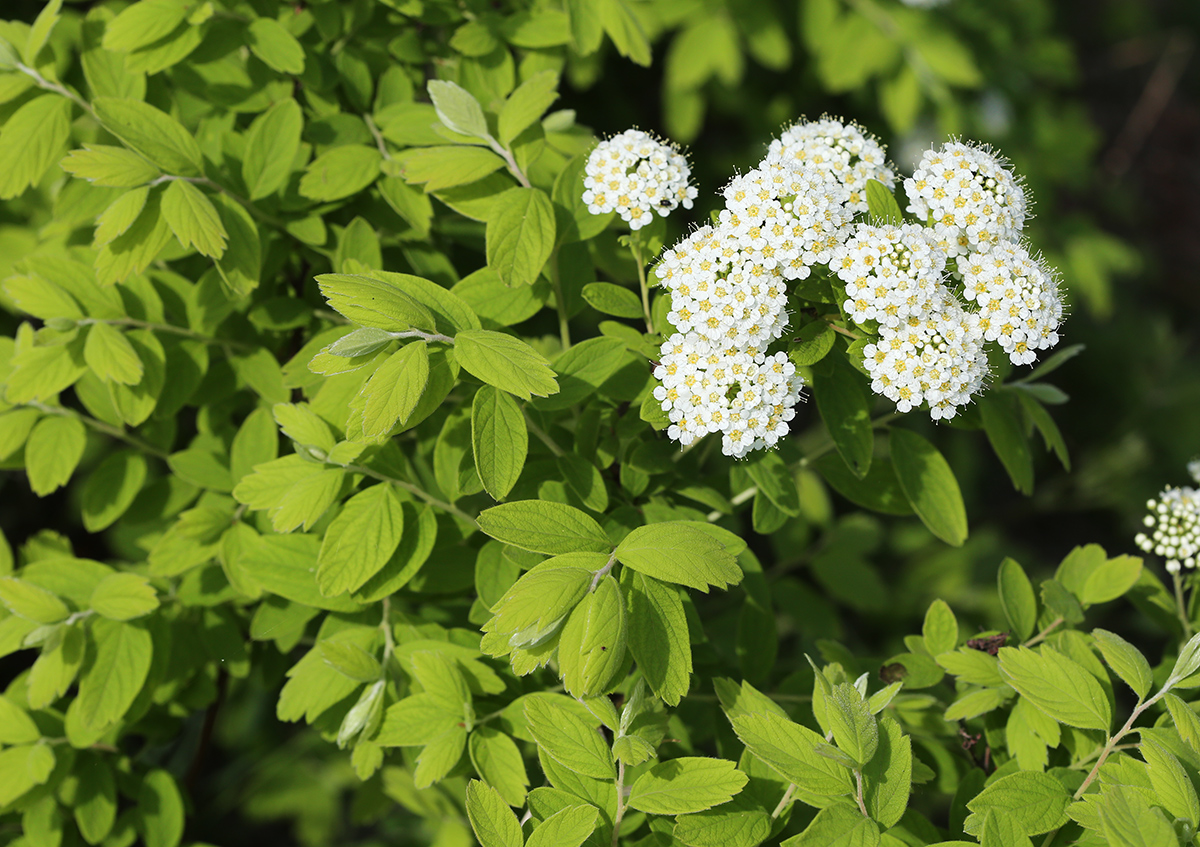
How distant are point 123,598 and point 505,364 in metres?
0.94

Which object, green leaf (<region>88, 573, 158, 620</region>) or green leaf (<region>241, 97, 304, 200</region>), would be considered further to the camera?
green leaf (<region>241, 97, 304, 200</region>)

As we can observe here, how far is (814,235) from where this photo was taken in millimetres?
1359

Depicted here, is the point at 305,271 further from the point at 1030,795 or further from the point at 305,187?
the point at 1030,795

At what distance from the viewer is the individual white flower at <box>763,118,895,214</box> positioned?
1.55 m

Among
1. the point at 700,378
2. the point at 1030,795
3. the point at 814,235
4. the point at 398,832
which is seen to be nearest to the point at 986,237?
the point at 814,235

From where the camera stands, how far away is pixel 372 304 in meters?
1.29

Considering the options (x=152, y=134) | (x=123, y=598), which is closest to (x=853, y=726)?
(x=123, y=598)

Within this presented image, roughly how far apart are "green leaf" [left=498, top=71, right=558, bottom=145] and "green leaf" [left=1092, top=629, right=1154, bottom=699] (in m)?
1.31

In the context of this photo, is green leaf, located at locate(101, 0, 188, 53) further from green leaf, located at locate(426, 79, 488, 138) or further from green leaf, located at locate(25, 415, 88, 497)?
green leaf, located at locate(25, 415, 88, 497)

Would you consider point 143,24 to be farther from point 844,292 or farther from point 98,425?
point 844,292

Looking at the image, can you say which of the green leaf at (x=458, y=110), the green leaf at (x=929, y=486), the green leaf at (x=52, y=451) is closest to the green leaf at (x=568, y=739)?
the green leaf at (x=929, y=486)

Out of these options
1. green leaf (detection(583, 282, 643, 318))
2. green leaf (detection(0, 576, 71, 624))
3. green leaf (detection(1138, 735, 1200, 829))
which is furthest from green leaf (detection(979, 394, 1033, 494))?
green leaf (detection(0, 576, 71, 624))

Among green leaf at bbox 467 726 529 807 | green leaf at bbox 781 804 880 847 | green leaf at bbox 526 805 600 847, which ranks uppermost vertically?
green leaf at bbox 781 804 880 847

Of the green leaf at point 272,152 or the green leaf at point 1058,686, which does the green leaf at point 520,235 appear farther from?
the green leaf at point 1058,686
